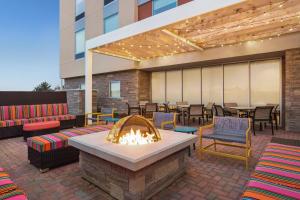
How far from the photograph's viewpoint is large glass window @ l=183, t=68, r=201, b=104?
28.8 ft

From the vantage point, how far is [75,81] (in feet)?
43.7

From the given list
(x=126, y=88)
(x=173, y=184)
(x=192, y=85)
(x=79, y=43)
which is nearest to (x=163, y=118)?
(x=173, y=184)

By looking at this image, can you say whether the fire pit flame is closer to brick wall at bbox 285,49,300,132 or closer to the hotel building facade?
the hotel building facade

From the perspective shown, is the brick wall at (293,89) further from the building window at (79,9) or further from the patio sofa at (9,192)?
the building window at (79,9)

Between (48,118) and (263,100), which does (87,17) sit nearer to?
(48,118)

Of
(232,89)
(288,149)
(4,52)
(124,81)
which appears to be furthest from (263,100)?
(4,52)

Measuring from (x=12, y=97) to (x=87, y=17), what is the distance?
7696 millimetres

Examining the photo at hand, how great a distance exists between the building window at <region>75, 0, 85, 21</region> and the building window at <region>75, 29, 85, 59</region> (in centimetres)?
103

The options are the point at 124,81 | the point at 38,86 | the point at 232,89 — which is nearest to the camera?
the point at 232,89

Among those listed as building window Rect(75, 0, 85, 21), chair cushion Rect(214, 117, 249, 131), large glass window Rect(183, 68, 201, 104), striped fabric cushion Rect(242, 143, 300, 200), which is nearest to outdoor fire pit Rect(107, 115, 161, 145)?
striped fabric cushion Rect(242, 143, 300, 200)

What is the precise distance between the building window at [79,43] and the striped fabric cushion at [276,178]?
1238cm

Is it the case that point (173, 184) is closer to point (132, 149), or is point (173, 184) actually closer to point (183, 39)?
point (132, 149)

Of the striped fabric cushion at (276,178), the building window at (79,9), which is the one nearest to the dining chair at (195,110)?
the striped fabric cushion at (276,178)

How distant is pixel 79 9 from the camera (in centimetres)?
1207
